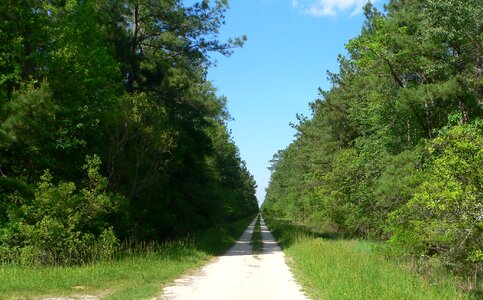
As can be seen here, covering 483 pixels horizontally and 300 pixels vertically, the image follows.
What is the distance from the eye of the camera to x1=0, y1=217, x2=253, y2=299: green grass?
35.2 ft

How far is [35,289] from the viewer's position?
35.7 ft

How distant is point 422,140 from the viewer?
66.9 ft

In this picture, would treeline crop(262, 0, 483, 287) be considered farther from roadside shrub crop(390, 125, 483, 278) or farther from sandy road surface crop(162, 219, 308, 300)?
sandy road surface crop(162, 219, 308, 300)

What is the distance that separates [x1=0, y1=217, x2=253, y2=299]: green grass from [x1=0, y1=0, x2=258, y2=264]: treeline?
134cm

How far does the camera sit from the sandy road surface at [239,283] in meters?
10.7

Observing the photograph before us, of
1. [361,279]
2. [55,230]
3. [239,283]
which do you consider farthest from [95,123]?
[361,279]

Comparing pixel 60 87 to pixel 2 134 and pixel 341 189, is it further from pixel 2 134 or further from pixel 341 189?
pixel 341 189

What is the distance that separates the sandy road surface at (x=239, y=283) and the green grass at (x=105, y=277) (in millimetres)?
653

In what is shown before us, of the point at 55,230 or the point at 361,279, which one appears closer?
the point at 361,279

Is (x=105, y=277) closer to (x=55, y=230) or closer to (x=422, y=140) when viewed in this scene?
(x=55, y=230)

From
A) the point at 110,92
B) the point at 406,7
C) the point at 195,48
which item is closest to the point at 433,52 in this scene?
the point at 406,7

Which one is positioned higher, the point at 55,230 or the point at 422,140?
the point at 422,140

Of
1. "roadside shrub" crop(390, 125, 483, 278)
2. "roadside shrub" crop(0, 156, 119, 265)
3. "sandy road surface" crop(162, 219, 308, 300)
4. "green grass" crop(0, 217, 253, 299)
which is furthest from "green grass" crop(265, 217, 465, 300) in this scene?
"roadside shrub" crop(0, 156, 119, 265)

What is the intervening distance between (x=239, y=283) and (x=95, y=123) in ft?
37.2
